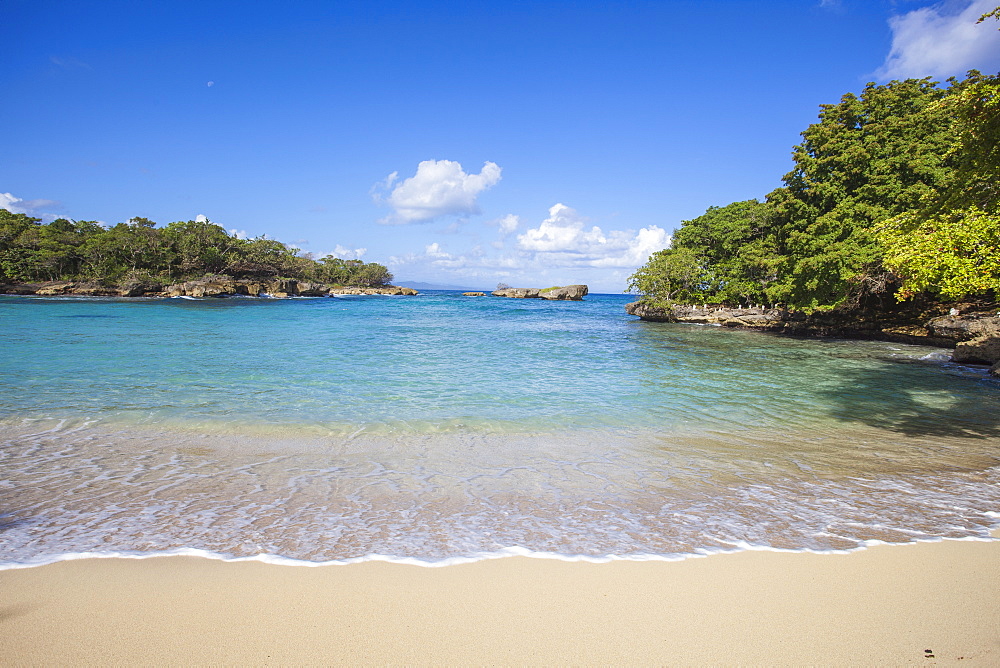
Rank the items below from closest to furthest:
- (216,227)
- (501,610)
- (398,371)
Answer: (501,610) < (398,371) < (216,227)

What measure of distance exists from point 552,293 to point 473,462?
11640 centimetres

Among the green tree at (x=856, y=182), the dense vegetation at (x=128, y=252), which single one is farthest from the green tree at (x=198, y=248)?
the green tree at (x=856, y=182)

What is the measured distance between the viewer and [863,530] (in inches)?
171

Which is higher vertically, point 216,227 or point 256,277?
point 216,227

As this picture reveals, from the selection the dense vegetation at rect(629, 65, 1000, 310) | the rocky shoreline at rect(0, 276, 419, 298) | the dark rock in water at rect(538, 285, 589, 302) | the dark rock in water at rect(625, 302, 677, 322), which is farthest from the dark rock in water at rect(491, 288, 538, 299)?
the dense vegetation at rect(629, 65, 1000, 310)

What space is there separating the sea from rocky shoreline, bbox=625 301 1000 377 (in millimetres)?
4529

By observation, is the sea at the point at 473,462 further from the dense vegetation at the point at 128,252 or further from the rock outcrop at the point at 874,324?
the dense vegetation at the point at 128,252

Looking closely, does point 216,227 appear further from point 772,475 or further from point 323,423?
point 772,475

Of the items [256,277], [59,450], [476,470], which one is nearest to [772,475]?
[476,470]

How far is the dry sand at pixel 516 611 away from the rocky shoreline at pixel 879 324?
16.8m

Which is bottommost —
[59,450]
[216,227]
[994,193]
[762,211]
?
[59,450]

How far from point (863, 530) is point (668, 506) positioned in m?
1.73

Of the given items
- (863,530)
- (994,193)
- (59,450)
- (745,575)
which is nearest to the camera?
(745,575)

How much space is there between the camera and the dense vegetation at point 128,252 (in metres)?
69.1
